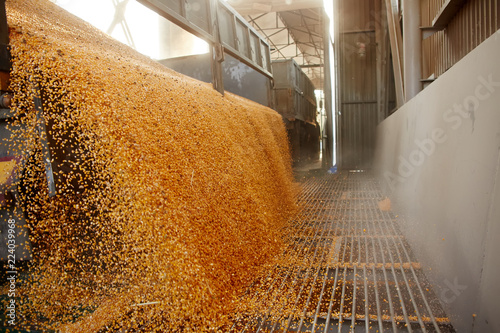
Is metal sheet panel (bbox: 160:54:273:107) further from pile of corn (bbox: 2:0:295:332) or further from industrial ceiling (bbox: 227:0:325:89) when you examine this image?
pile of corn (bbox: 2:0:295:332)

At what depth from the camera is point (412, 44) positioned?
3182 millimetres

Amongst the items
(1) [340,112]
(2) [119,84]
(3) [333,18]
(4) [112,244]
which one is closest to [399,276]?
(4) [112,244]

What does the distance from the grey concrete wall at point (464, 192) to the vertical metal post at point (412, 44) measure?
1445mm

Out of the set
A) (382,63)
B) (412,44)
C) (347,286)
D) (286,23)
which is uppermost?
(286,23)

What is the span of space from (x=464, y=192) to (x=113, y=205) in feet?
4.45

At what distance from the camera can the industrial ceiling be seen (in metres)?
8.16

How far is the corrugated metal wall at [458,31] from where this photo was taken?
2.33 m

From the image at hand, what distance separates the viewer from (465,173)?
121 centimetres

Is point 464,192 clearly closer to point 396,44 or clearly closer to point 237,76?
point 396,44

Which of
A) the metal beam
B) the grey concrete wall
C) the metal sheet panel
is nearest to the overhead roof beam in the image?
the metal sheet panel

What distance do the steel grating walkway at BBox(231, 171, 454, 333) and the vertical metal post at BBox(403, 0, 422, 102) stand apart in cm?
139

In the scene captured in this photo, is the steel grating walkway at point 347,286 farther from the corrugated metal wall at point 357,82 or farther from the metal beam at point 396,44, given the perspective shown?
the corrugated metal wall at point 357,82

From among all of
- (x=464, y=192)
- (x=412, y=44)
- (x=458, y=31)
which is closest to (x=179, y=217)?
(x=464, y=192)

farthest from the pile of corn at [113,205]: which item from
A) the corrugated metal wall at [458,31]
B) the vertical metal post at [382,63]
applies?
the vertical metal post at [382,63]
